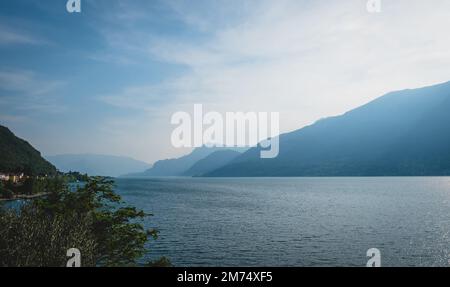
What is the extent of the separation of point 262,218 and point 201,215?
18226 mm

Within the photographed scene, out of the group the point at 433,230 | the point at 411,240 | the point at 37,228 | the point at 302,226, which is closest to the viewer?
the point at 37,228

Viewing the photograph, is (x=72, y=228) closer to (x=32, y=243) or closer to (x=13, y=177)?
(x=32, y=243)

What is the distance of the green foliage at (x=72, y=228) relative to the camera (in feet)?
56.2

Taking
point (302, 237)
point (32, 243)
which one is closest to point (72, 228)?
point (32, 243)

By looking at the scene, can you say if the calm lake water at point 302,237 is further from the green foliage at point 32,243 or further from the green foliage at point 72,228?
the green foliage at point 32,243

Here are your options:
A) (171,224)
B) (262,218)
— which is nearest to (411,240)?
(262,218)

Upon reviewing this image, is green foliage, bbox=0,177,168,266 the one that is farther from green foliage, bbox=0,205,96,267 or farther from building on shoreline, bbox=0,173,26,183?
building on shoreline, bbox=0,173,26,183

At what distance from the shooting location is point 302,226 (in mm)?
81875

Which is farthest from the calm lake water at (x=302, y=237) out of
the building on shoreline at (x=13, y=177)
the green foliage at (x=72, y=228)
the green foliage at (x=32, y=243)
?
the building on shoreline at (x=13, y=177)
